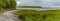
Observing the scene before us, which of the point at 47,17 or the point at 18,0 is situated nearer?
the point at 47,17

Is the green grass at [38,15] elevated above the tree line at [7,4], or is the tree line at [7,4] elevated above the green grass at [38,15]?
the tree line at [7,4]

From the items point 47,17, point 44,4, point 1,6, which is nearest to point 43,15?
point 47,17

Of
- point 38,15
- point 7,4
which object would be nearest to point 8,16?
point 7,4

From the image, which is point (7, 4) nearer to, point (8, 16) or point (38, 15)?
point (8, 16)

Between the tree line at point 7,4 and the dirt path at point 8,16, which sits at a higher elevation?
the tree line at point 7,4

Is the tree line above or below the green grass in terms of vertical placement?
above

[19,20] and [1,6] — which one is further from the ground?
[1,6]

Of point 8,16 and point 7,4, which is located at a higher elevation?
point 7,4

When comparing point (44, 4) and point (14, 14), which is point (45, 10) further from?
point (14, 14)
